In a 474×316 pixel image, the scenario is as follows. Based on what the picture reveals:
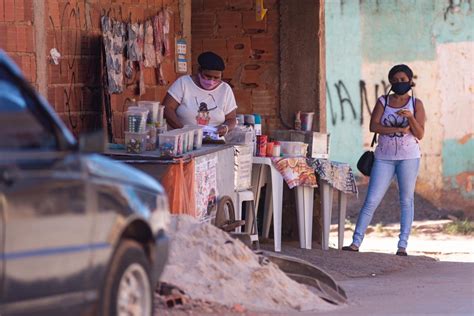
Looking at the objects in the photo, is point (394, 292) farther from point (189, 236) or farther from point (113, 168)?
point (113, 168)

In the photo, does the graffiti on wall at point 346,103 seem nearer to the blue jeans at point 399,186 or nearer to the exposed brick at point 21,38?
the blue jeans at point 399,186

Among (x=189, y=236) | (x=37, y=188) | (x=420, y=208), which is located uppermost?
(x=37, y=188)

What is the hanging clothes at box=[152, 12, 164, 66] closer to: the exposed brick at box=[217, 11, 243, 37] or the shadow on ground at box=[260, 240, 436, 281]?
the exposed brick at box=[217, 11, 243, 37]

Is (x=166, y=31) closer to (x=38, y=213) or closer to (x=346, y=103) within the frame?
(x=346, y=103)

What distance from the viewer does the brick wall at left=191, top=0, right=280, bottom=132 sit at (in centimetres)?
1470

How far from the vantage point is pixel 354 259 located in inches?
493

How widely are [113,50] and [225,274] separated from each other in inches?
145

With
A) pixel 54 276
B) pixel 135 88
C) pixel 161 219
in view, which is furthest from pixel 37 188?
pixel 135 88

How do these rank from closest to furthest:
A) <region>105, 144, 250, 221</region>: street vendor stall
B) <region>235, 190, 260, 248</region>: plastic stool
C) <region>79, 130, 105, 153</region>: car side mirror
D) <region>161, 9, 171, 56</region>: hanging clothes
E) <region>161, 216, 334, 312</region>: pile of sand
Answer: <region>79, 130, 105, 153</region>: car side mirror, <region>161, 216, 334, 312</region>: pile of sand, <region>105, 144, 250, 221</region>: street vendor stall, <region>235, 190, 260, 248</region>: plastic stool, <region>161, 9, 171, 56</region>: hanging clothes

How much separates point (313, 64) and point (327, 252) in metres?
2.63

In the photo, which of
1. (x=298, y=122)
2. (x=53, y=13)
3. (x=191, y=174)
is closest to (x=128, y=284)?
(x=191, y=174)

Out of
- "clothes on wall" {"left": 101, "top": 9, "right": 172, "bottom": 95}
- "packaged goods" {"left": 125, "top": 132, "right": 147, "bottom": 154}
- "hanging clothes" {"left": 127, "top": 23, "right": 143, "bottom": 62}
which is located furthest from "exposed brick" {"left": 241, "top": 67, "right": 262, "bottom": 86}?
"packaged goods" {"left": 125, "top": 132, "right": 147, "bottom": 154}

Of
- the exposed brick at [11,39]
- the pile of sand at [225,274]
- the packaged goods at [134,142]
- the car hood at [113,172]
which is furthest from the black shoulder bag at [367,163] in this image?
the car hood at [113,172]

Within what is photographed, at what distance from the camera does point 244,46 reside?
14.7m
